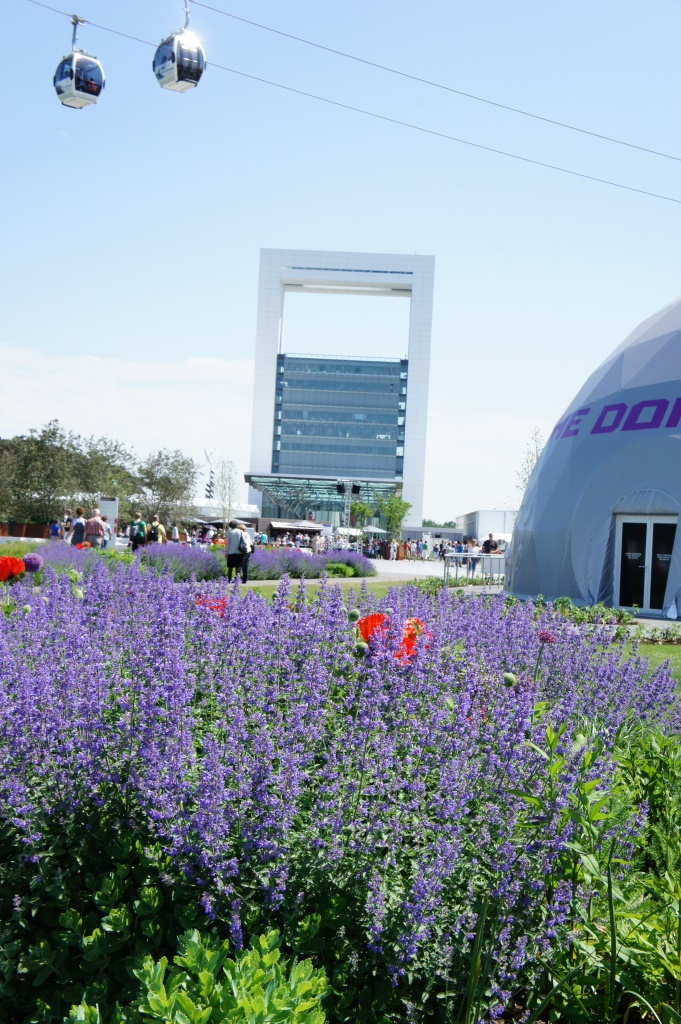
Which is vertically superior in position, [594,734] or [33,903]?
[594,734]

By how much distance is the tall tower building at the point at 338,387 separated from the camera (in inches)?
5084

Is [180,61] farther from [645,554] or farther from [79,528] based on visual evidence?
[645,554]

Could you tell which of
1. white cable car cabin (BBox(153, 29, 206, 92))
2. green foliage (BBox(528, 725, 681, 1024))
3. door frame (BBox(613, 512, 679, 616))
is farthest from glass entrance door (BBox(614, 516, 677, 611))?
green foliage (BBox(528, 725, 681, 1024))

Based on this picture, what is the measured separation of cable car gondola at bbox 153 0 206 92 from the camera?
1001 cm

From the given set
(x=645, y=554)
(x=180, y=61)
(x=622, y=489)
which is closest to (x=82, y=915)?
(x=180, y=61)

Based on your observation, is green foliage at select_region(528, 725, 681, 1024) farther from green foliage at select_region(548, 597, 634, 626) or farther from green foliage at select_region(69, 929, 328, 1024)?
green foliage at select_region(548, 597, 634, 626)

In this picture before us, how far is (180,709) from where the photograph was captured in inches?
129

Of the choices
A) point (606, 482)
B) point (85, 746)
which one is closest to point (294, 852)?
point (85, 746)

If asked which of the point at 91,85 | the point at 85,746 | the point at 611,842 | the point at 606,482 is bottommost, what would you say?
the point at 611,842

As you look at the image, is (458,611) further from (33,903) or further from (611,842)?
(33,903)

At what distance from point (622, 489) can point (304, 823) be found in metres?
16.9

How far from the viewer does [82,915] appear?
3.20m

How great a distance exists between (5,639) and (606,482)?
54.1 ft

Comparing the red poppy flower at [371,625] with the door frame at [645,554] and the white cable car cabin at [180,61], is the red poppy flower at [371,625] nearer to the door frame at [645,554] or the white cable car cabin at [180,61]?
the white cable car cabin at [180,61]
